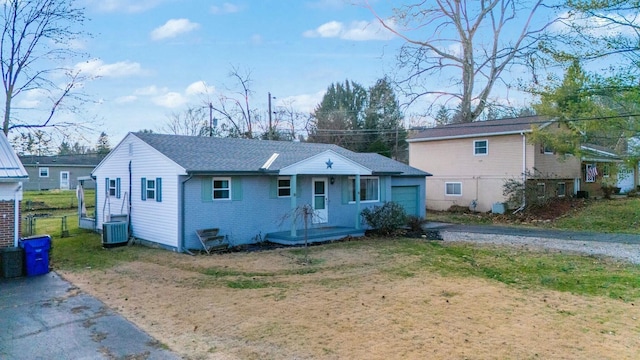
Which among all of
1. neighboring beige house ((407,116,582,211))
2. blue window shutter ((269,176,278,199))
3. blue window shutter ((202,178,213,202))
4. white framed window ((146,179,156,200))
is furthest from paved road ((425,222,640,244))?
white framed window ((146,179,156,200))

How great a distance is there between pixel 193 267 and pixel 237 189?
385cm

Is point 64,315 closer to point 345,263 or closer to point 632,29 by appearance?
point 345,263

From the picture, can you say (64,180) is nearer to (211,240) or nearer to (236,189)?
(236,189)

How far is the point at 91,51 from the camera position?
20.6 m

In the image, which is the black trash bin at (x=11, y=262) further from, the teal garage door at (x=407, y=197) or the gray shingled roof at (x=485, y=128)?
the gray shingled roof at (x=485, y=128)

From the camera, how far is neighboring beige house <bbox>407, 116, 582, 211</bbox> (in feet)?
70.1

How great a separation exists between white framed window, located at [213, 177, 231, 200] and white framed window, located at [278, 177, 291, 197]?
212 centimetres

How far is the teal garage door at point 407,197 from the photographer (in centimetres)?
1917

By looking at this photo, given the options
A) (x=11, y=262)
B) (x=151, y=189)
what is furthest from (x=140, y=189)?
(x=11, y=262)

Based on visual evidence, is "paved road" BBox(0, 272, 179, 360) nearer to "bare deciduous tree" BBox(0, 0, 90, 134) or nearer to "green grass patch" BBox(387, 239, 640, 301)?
"green grass patch" BBox(387, 239, 640, 301)

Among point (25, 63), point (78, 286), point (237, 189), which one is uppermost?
point (25, 63)

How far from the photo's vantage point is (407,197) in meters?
19.8

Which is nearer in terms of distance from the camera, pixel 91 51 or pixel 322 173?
pixel 322 173

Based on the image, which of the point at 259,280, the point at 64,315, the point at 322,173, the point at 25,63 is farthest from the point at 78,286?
the point at 25,63
